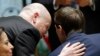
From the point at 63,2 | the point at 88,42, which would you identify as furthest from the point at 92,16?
the point at 88,42

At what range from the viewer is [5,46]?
7.54 feet

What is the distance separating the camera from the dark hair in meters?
Result: 2.37

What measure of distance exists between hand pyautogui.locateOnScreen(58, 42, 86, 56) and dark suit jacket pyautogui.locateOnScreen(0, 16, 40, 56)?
0.26m

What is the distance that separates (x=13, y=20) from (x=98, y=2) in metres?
1.54

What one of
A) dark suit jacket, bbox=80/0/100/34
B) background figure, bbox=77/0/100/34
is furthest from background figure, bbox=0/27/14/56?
dark suit jacket, bbox=80/0/100/34

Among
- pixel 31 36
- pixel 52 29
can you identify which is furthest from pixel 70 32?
pixel 52 29

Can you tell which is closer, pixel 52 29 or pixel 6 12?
pixel 6 12

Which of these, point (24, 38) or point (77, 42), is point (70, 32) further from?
point (24, 38)

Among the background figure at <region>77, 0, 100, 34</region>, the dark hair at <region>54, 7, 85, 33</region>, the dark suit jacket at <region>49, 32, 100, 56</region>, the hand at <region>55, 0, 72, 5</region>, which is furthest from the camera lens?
the background figure at <region>77, 0, 100, 34</region>

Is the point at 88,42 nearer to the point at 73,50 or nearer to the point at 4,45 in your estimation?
the point at 73,50

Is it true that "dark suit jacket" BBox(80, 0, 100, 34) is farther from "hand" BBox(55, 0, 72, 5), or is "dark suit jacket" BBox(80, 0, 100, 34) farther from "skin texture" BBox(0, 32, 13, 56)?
"skin texture" BBox(0, 32, 13, 56)

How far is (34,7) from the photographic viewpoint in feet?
8.94

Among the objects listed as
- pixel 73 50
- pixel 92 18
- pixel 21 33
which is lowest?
pixel 92 18

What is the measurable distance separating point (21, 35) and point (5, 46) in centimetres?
16
